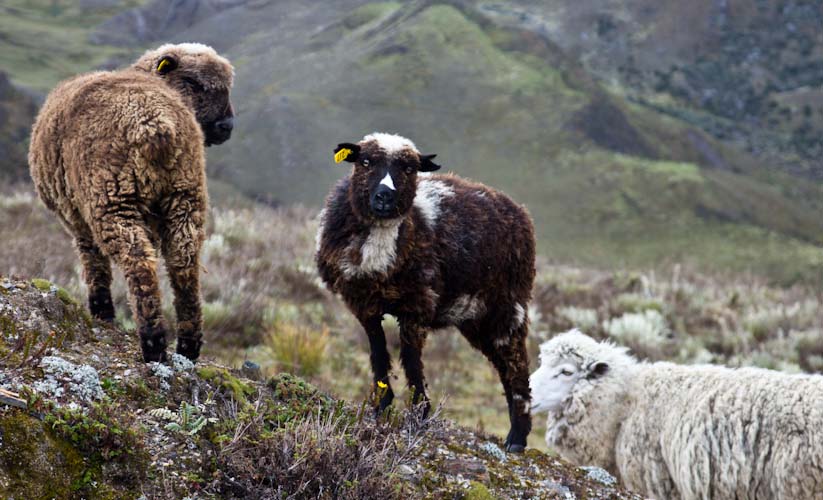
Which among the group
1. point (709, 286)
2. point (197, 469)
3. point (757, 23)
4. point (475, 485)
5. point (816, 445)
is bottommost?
point (709, 286)

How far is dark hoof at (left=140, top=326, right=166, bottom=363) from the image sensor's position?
15.1 feet

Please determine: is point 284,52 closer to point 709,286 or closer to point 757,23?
point 709,286

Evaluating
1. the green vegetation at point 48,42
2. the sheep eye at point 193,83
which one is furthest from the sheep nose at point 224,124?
the green vegetation at point 48,42

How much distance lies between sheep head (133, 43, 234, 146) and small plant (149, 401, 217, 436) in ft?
7.49

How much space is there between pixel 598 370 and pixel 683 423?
1.22 m

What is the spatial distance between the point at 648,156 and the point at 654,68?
9712 mm

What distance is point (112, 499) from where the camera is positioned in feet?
12.2

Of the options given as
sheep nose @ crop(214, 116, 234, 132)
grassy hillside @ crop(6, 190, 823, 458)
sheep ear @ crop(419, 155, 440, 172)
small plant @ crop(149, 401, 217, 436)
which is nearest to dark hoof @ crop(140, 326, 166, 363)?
small plant @ crop(149, 401, 217, 436)

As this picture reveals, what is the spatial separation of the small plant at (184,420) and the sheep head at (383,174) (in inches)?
81.2

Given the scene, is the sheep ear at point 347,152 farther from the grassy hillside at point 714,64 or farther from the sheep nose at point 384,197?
the grassy hillside at point 714,64

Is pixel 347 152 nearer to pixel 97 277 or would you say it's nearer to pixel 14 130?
pixel 97 277

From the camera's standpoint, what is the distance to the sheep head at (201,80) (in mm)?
5773

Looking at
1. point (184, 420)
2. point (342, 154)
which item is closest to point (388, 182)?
point (342, 154)

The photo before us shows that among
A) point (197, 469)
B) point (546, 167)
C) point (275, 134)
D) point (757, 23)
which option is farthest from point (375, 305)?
point (757, 23)
